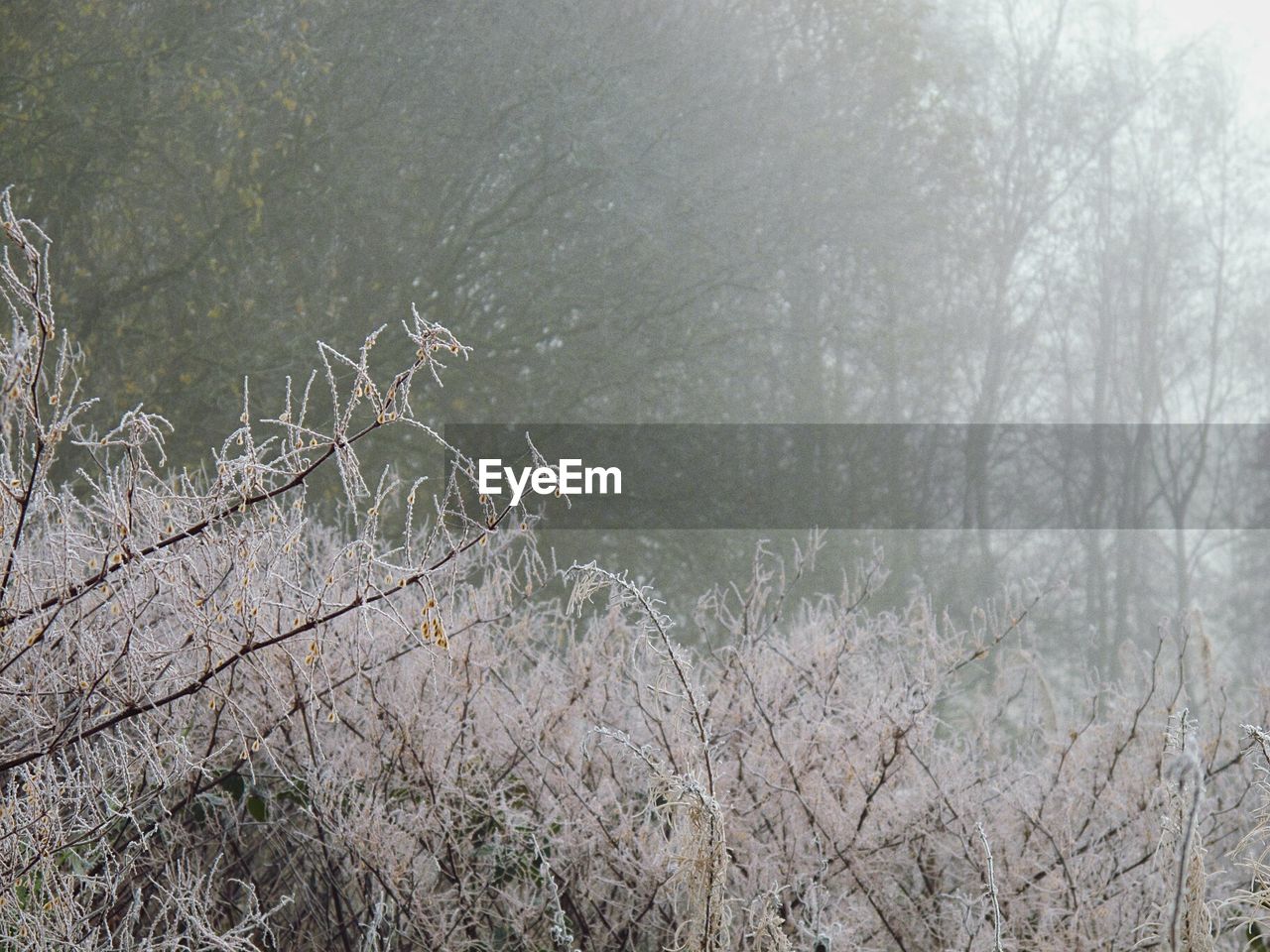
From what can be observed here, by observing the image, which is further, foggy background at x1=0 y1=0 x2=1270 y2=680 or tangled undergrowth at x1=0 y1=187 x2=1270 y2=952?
foggy background at x1=0 y1=0 x2=1270 y2=680

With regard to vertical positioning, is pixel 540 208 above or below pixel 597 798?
above

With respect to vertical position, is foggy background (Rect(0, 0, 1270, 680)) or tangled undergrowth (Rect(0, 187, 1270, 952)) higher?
foggy background (Rect(0, 0, 1270, 680))

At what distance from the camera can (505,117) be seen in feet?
35.0

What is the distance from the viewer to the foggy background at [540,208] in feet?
32.0

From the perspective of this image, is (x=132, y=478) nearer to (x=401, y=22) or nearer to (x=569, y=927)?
(x=569, y=927)

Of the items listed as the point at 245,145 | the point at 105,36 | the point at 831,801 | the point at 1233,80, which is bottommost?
the point at 831,801

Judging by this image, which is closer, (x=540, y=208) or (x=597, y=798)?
(x=597, y=798)

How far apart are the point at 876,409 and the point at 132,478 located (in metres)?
11.9

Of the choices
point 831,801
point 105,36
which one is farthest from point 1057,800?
point 105,36

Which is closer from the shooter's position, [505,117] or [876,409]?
[505,117]

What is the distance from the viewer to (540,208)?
35.6 ft

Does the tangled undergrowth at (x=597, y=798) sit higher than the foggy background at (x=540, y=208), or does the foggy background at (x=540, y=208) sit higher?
the foggy background at (x=540, y=208)

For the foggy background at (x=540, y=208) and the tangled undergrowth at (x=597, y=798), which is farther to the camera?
the foggy background at (x=540, y=208)

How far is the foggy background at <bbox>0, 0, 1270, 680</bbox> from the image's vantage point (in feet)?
32.0
